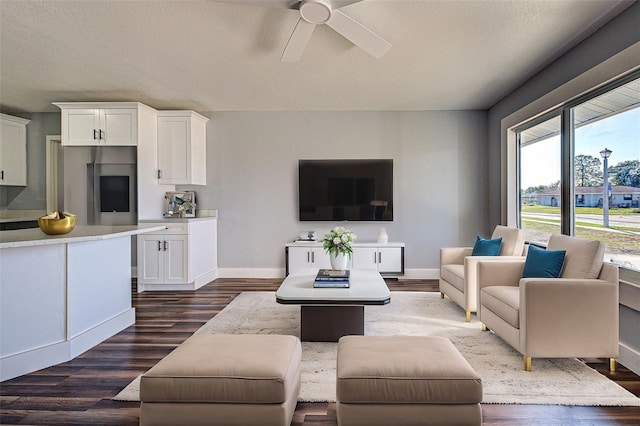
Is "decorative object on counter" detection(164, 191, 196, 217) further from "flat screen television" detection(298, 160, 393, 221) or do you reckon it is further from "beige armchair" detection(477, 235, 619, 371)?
"beige armchair" detection(477, 235, 619, 371)

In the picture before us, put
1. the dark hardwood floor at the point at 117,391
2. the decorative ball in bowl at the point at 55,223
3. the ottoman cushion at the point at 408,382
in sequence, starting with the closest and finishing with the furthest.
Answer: the ottoman cushion at the point at 408,382 < the dark hardwood floor at the point at 117,391 < the decorative ball in bowl at the point at 55,223

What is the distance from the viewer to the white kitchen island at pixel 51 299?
243 cm

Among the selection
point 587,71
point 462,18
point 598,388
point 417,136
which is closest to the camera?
point 598,388

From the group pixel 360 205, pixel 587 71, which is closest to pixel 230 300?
pixel 360 205

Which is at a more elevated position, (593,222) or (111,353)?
(593,222)

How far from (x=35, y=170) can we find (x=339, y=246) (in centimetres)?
507

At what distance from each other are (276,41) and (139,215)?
2.97 metres

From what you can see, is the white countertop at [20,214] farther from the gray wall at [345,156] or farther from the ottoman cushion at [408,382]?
the ottoman cushion at [408,382]

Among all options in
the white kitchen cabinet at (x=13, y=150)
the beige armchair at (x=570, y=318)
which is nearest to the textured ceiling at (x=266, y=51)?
the white kitchen cabinet at (x=13, y=150)

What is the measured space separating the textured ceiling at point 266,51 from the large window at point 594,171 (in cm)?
61

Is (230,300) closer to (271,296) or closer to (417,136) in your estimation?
(271,296)

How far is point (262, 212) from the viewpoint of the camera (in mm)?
5746

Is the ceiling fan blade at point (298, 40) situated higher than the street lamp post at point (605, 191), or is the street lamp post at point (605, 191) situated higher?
the ceiling fan blade at point (298, 40)

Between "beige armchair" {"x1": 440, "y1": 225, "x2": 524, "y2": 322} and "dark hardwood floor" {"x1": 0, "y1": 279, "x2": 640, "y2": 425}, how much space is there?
41.7 inches
